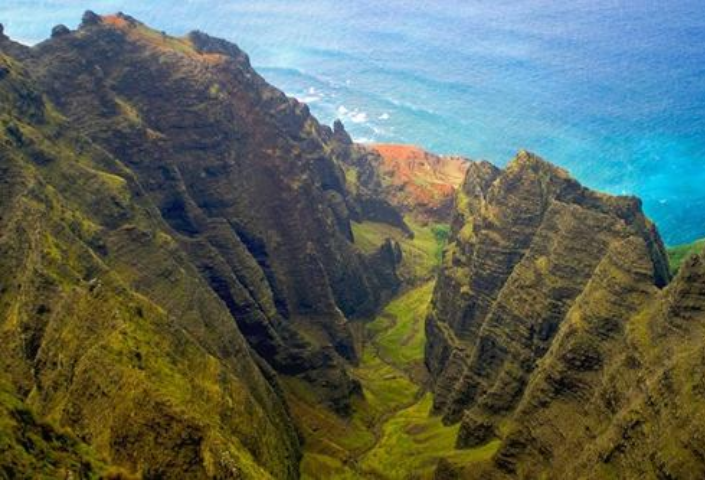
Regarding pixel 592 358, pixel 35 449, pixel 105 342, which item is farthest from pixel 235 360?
pixel 35 449

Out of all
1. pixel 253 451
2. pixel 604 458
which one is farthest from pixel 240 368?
pixel 604 458

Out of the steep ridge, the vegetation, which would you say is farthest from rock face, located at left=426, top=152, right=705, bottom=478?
the vegetation

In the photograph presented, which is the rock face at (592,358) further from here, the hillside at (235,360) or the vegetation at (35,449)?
the vegetation at (35,449)

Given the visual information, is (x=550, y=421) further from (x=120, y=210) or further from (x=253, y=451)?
(x=120, y=210)

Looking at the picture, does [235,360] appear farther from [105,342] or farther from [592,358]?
[592,358]

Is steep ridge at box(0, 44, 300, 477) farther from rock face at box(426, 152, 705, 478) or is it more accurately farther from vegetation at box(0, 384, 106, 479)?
rock face at box(426, 152, 705, 478)
